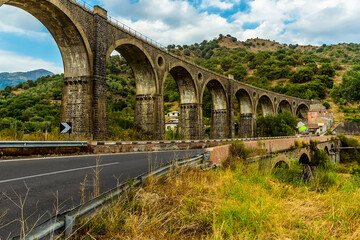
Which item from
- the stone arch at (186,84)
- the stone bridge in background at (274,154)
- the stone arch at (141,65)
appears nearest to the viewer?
the stone bridge in background at (274,154)

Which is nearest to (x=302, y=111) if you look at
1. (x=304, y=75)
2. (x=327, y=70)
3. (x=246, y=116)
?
(x=304, y=75)

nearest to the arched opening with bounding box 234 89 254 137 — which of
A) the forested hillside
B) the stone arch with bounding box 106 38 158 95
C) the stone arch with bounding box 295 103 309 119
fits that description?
the forested hillside

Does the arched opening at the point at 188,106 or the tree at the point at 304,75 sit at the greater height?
the tree at the point at 304,75

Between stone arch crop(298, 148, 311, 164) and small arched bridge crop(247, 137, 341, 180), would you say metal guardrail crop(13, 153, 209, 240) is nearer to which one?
small arched bridge crop(247, 137, 341, 180)

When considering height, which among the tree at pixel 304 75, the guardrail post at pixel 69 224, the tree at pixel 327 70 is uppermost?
the tree at pixel 327 70

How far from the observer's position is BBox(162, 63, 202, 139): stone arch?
105 feet

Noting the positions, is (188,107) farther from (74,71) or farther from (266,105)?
(266,105)

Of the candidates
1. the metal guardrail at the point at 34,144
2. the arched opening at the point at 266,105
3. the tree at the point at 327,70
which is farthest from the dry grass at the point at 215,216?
the tree at the point at 327,70

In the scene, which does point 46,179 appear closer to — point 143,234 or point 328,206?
point 143,234

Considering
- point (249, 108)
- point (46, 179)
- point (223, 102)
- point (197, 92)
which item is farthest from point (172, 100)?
point (46, 179)

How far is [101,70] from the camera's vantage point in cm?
1842

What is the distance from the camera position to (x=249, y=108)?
157 feet

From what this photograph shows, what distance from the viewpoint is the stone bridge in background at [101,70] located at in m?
16.6

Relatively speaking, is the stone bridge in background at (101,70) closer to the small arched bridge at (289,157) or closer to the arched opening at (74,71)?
the arched opening at (74,71)
